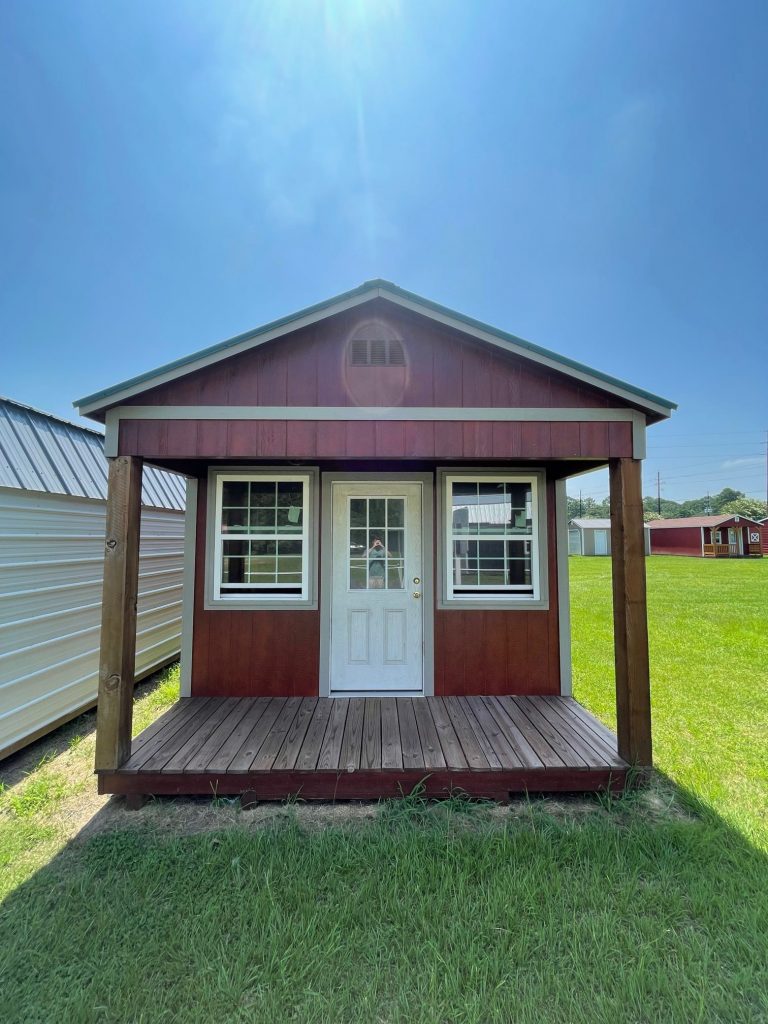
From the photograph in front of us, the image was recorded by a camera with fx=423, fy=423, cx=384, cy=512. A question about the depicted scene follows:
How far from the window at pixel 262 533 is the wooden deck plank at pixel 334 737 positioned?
1.16 meters

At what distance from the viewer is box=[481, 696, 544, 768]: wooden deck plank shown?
3068 mm

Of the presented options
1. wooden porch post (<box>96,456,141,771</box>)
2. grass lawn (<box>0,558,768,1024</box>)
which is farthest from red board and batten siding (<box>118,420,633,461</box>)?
Answer: grass lawn (<box>0,558,768,1024</box>)

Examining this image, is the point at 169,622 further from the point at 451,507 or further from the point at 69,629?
the point at 451,507

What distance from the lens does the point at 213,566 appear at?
14.5 ft

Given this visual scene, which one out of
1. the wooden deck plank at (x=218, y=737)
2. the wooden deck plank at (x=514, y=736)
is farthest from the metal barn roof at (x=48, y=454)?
the wooden deck plank at (x=514, y=736)

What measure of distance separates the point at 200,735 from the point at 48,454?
323cm

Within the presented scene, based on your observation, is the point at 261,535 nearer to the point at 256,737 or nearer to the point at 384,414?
the point at 256,737

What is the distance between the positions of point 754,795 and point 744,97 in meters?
16.0

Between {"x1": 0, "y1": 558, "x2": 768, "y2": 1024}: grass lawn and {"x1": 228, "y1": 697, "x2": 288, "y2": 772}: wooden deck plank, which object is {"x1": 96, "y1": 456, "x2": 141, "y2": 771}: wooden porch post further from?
{"x1": 228, "y1": 697, "x2": 288, "y2": 772}: wooden deck plank

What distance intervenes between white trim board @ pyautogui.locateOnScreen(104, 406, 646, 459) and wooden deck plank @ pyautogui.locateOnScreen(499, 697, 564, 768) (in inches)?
91.9

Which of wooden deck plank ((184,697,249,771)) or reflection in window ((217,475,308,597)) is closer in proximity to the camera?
wooden deck plank ((184,697,249,771))

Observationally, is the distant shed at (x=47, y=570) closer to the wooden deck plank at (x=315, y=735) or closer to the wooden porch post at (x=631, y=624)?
the wooden deck plank at (x=315, y=735)

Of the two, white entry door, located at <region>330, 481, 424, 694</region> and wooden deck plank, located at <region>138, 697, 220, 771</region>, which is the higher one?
white entry door, located at <region>330, 481, 424, 694</region>

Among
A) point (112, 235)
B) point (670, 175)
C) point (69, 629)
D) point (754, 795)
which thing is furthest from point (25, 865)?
point (670, 175)
